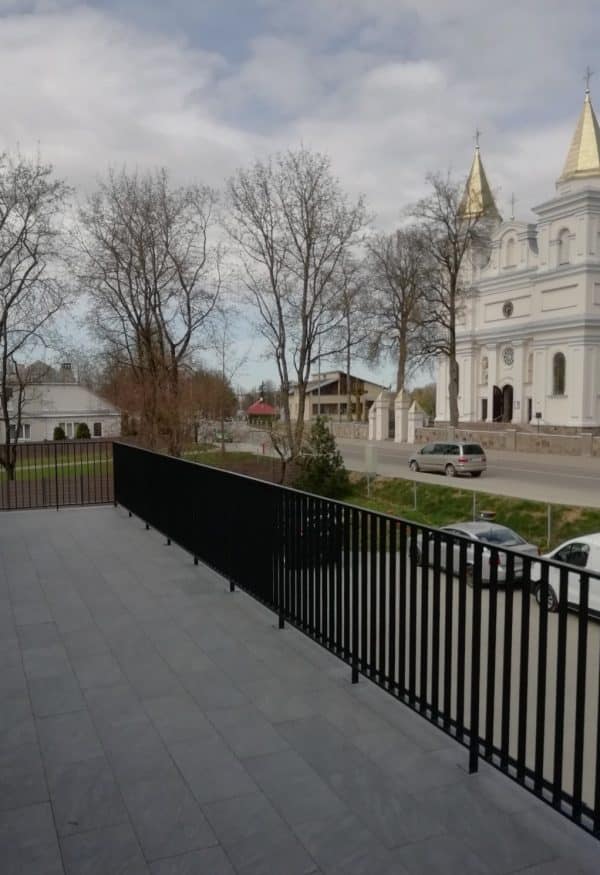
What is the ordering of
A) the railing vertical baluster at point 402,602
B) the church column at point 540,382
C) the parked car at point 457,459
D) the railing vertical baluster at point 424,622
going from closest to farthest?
the railing vertical baluster at point 424,622
the railing vertical baluster at point 402,602
the parked car at point 457,459
the church column at point 540,382

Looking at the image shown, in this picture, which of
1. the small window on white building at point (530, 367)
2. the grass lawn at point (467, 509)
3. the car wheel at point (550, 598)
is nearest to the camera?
the car wheel at point (550, 598)

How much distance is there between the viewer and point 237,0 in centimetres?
688

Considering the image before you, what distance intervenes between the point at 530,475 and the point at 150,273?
14.8 meters

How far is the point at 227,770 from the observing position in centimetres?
296

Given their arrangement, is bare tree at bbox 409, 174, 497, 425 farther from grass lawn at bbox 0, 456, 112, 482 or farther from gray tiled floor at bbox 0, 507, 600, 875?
gray tiled floor at bbox 0, 507, 600, 875

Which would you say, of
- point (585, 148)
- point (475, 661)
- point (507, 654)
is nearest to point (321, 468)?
point (475, 661)

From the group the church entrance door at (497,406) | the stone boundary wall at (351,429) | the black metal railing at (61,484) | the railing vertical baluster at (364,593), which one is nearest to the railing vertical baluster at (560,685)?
the railing vertical baluster at (364,593)

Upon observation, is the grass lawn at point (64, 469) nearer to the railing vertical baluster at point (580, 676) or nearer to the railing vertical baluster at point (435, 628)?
the railing vertical baluster at point (435, 628)

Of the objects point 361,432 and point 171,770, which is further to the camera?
point 361,432

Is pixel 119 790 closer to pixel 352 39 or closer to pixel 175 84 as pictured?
pixel 175 84

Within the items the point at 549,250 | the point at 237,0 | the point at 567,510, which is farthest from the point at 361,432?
the point at 237,0

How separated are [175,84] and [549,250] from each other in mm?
38186

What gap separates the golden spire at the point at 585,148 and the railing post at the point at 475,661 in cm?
4546

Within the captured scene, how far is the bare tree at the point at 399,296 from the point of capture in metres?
41.6
